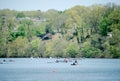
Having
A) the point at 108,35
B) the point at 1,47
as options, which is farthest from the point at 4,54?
the point at 108,35

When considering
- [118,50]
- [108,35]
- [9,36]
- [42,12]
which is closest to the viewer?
[118,50]

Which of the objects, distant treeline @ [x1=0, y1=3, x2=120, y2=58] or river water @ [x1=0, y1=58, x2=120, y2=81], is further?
distant treeline @ [x1=0, y1=3, x2=120, y2=58]

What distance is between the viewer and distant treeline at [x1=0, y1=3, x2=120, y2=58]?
74.1m

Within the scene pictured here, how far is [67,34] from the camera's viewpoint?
79438 mm

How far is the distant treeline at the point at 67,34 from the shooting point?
243 ft

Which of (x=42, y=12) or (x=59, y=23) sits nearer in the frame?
(x=59, y=23)

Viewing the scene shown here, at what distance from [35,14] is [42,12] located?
6.63 feet

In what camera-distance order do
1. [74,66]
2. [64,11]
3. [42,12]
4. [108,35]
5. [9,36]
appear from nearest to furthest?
[74,66]
[108,35]
[9,36]
[64,11]
[42,12]

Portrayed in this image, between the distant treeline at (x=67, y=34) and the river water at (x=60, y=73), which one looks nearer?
the river water at (x=60, y=73)

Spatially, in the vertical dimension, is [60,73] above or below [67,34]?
above

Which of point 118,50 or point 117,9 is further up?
point 117,9

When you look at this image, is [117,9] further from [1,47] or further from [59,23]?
[1,47]

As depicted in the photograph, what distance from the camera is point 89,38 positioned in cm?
7744

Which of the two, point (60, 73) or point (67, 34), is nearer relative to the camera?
point (60, 73)
